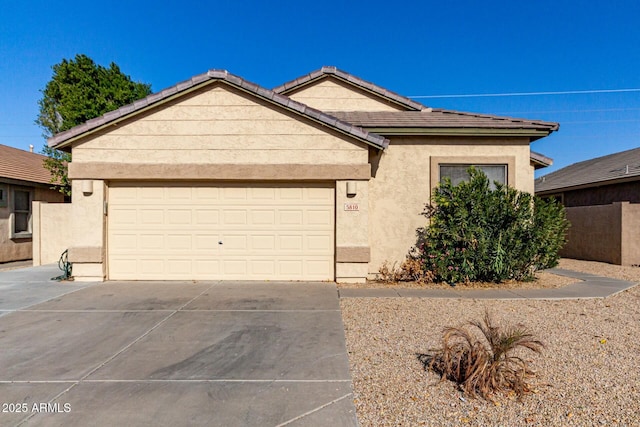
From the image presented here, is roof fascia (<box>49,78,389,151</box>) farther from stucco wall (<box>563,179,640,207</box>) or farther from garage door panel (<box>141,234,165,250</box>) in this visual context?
stucco wall (<box>563,179,640,207</box>)

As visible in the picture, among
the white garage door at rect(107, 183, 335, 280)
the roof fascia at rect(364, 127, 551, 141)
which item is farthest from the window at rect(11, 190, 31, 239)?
the roof fascia at rect(364, 127, 551, 141)

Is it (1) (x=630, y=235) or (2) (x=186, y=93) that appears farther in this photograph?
(1) (x=630, y=235)

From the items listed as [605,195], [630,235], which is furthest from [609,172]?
[630,235]

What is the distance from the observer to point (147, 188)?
28.7ft

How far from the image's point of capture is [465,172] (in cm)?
938

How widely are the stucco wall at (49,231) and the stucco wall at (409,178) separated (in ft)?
33.5

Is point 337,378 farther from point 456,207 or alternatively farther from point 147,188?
point 147,188

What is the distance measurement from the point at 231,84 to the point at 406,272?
6.40 meters

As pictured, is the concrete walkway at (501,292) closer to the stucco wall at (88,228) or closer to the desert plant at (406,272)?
the desert plant at (406,272)

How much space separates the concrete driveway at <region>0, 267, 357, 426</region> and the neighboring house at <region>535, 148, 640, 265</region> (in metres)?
11.4

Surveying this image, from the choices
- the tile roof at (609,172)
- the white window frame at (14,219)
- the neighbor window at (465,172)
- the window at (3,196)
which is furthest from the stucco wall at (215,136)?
the tile roof at (609,172)

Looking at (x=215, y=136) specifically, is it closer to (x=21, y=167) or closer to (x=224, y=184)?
(x=224, y=184)

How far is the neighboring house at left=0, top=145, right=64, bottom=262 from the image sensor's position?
41.9ft

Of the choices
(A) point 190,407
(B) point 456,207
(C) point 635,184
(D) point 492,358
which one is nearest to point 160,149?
(A) point 190,407
